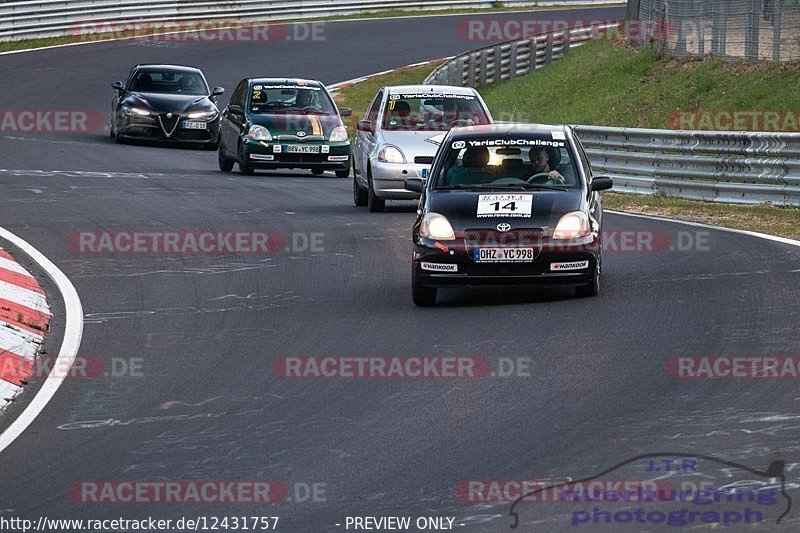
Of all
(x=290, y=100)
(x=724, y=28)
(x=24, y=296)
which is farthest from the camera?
(x=724, y=28)

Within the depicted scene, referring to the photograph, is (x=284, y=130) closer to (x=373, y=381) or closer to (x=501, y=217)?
(x=501, y=217)

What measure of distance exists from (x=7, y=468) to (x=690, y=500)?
131 inches

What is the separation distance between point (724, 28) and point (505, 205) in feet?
64.5

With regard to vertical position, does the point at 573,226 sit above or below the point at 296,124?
above

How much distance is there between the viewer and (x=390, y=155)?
18.7 meters

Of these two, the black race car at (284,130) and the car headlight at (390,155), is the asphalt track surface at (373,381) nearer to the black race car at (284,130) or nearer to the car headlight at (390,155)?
the car headlight at (390,155)

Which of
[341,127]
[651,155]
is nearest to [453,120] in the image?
[651,155]

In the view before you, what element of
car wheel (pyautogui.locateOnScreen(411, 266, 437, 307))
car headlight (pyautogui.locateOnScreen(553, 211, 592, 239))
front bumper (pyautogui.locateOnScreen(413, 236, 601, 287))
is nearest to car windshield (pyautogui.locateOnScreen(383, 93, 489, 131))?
car headlight (pyautogui.locateOnScreen(553, 211, 592, 239))

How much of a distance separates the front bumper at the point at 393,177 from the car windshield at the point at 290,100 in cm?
621

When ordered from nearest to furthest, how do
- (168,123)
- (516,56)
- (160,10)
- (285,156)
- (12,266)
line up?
(12,266), (285,156), (168,123), (516,56), (160,10)

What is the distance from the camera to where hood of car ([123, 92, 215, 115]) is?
28562 millimetres

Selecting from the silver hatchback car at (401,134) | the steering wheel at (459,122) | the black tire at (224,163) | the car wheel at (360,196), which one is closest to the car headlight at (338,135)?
the black tire at (224,163)

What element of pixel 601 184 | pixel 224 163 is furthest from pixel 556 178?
pixel 224 163

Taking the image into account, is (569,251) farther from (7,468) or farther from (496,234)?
(7,468)
